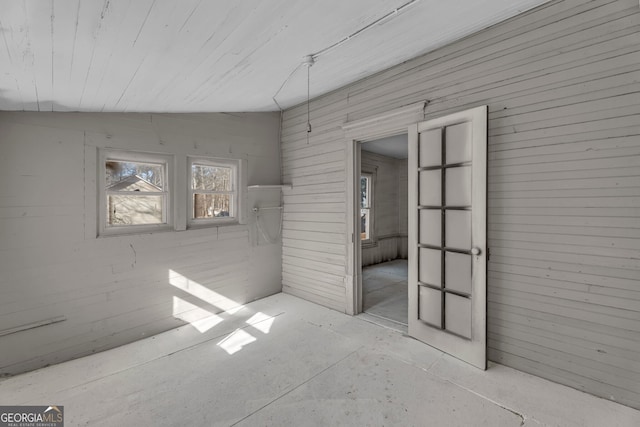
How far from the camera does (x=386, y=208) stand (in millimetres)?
6762

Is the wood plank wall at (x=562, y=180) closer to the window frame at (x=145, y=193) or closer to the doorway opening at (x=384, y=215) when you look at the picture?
the doorway opening at (x=384, y=215)

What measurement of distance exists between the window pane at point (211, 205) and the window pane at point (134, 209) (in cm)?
41

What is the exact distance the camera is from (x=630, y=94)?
179 cm

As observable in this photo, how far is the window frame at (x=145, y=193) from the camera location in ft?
8.84

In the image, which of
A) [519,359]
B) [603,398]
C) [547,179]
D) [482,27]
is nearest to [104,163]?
[482,27]

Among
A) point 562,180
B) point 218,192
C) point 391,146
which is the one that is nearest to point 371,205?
point 391,146

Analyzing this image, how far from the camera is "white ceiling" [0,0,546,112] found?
1274mm

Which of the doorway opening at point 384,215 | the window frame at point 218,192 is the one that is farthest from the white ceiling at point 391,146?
the window frame at point 218,192

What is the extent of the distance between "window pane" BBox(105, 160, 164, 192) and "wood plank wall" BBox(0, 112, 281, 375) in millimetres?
193

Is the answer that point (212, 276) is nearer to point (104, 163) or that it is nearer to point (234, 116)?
point (104, 163)

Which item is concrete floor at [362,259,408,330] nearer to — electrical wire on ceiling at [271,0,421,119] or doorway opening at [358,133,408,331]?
doorway opening at [358,133,408,331]

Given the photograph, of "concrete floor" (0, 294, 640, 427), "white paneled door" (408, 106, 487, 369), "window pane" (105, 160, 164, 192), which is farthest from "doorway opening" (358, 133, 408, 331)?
"window pane" (105, 160, 164, 192)

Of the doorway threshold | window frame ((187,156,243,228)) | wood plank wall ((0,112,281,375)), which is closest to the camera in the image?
wood plank wall ((0,112,281,375))

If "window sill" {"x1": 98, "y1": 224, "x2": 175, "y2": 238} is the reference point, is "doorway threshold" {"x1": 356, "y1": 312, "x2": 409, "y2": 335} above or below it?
below
